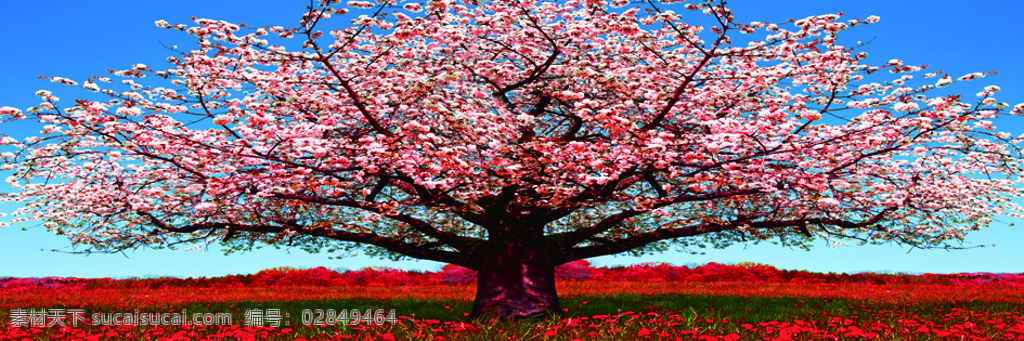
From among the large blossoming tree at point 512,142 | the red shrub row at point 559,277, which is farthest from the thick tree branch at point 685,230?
the red shrub row at point 559,277

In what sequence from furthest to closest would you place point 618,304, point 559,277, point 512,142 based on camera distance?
point 559,277
point 618,304
point 512,142

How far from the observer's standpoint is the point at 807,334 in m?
10.6

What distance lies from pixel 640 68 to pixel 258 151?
7092 mm

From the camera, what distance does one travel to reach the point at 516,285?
47.1 ft

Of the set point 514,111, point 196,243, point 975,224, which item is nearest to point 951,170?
point 975,224

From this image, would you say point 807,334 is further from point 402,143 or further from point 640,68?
point 402,143

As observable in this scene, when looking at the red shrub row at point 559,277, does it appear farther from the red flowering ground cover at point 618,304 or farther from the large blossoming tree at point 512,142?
the large blossoming tree at point 512,142

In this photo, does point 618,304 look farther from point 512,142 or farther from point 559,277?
point 559,277

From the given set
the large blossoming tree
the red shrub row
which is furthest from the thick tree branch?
the red shrub row

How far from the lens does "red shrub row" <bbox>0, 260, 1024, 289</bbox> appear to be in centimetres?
2900

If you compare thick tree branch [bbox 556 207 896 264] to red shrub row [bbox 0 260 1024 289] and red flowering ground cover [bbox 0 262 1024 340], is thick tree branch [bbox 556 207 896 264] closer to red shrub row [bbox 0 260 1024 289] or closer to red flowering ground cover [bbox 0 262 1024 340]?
red flowering ground cover [bbox 0 262 1024 340]

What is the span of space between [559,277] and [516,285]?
17.2 meters

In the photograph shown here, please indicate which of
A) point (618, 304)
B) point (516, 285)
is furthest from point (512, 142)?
point (618, 304)

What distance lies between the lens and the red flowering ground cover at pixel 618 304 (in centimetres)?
1075
